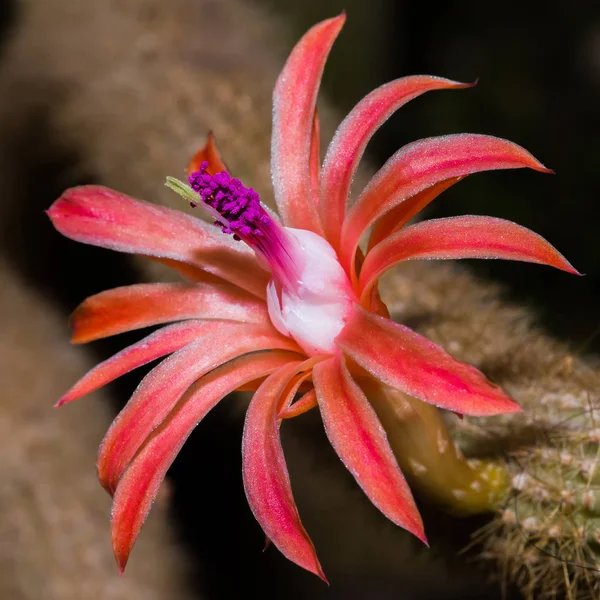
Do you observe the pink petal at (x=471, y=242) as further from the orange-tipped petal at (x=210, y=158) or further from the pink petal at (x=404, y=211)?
the orange-tipped petal at (x=210, y=158)

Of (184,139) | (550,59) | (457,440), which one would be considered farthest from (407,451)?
(550,59)

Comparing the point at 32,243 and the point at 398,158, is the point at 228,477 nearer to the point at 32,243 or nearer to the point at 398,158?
the point at 32,243

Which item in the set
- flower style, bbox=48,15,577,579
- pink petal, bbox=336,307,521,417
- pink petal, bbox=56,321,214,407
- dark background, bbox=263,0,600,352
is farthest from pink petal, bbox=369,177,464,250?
dark background, bbox=263,0,600,352

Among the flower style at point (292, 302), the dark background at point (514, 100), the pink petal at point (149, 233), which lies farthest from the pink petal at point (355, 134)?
the dark background at point (514, 100)

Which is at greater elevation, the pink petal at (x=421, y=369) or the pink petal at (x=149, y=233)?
the pink petal at (x=149, y=233)

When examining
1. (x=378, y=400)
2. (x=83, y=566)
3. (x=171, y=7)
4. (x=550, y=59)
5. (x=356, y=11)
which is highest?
(x=171, y=7)

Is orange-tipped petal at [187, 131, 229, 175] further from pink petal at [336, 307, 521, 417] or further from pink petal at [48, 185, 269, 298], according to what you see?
pink petal at [336, 307, 521, 417]
